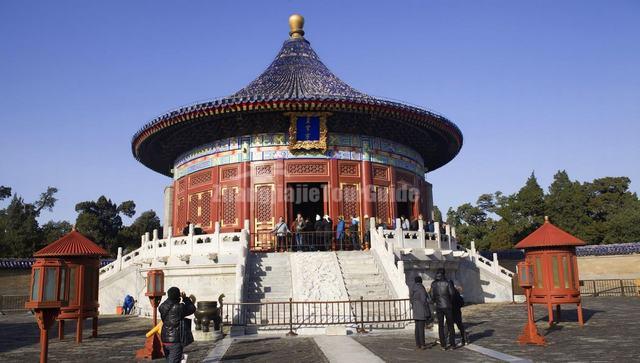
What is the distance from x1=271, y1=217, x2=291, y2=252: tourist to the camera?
19609 millimetres

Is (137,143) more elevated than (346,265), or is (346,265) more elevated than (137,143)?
(137,143)

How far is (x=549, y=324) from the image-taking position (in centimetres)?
1218

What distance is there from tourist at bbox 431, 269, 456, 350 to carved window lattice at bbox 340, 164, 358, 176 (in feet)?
43.1

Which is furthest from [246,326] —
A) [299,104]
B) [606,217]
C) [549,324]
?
[606,217]

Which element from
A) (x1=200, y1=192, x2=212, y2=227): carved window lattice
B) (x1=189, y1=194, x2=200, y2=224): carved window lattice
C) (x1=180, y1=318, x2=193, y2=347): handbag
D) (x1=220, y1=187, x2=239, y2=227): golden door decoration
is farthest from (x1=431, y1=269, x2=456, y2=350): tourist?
(x1=189, y1=194, x2=200, y2=224): carved window lattice

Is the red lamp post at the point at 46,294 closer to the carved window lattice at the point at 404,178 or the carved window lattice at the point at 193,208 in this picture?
the carved window lattice at the point at 193,208

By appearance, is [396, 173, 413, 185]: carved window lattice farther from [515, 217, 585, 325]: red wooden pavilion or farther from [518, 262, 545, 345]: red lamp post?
[518, 262, 545, 345]: red lamp post

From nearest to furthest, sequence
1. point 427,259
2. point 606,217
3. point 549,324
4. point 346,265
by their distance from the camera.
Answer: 1. point 549,324
2. point 346,265
3. point 427,259
4. point 606,217

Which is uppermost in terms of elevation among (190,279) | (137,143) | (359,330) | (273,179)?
(137,143)

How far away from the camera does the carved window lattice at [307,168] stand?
74.0 ft

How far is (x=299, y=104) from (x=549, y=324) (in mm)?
12653

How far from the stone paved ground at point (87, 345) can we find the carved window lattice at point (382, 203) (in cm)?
1045

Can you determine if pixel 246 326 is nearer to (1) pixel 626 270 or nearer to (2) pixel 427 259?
(2) pixel 427 259

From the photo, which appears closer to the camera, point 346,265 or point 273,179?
point 346,265
